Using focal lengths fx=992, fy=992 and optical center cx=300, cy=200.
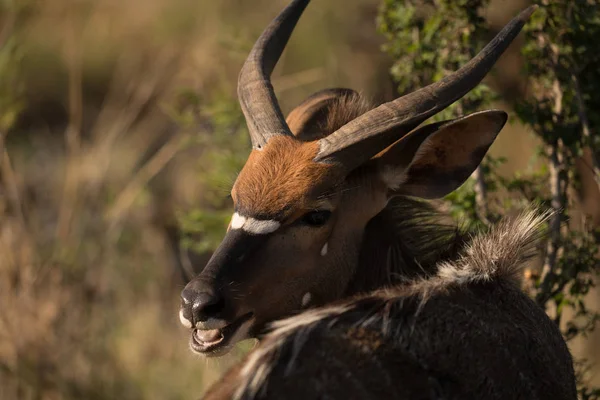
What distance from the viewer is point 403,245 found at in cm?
459

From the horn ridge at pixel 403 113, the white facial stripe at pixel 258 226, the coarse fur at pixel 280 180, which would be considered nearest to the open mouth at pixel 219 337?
the white facial stripe at pixel 258 226

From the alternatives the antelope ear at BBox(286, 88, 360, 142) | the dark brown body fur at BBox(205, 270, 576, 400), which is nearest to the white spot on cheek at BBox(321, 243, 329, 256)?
the antelope ear at BBox(286, 88, 360, 142)

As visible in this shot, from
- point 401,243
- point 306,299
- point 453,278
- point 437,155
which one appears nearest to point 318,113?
point 437,155

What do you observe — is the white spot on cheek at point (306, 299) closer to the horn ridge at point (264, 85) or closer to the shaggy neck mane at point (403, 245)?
the shaggy neck mane at point (403, 245)

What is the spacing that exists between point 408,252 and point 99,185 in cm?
398

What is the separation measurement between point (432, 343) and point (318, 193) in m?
1.17

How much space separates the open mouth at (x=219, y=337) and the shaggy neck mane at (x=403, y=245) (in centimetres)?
55

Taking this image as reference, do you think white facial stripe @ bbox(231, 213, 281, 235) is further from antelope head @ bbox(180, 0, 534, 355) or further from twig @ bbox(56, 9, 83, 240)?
twig @ bbox(56, 9, 83, 240)

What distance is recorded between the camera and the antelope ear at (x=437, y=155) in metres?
4.44

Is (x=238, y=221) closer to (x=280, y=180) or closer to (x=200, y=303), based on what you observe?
(x=280, y=180)

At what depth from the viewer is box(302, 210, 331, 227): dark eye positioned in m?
4.34

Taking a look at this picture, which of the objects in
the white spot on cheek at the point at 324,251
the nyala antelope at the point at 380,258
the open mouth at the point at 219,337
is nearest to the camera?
the nyala antelope at the point at 380,258

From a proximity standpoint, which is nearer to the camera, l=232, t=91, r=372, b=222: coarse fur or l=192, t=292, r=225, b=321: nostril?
l=192, t=292, r=225, b=321: nostril

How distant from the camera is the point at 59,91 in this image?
15203 mm
